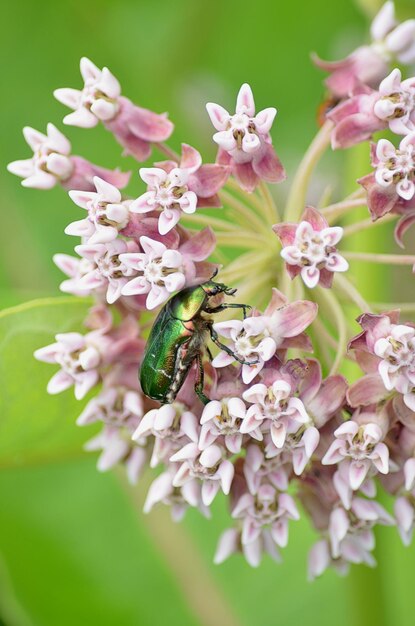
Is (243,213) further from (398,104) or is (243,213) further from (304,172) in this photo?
(398,104)

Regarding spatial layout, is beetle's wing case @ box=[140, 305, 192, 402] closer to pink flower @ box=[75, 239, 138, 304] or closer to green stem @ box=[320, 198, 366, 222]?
pink flower @ box=[75, 239, 138, 304]

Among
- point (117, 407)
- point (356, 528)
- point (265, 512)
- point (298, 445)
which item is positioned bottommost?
point (356, 528)

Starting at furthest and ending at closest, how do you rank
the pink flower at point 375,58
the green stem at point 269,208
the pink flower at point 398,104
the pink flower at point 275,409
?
the pink flower at point 375,58 → the green stem at point 269,208 → the pink flower at point 398,104 → the pink flower at point 275,409

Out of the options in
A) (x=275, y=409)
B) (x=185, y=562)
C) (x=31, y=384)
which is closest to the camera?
(x=275, y=409)

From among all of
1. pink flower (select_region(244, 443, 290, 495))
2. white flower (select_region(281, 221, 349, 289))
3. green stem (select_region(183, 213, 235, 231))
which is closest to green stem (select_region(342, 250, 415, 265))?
white flower (select_region(281, 221, 349, 289))

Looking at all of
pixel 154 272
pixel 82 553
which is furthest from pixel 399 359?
pixel 82 553

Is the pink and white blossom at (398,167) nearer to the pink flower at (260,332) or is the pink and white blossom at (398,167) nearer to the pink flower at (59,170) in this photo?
the pink flower at (260,332)

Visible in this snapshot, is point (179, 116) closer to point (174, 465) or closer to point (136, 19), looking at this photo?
point (136, 19)

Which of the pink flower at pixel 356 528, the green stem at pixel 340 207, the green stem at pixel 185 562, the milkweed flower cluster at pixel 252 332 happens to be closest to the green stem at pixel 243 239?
the milkweed flower cluster at pixel 252 332
